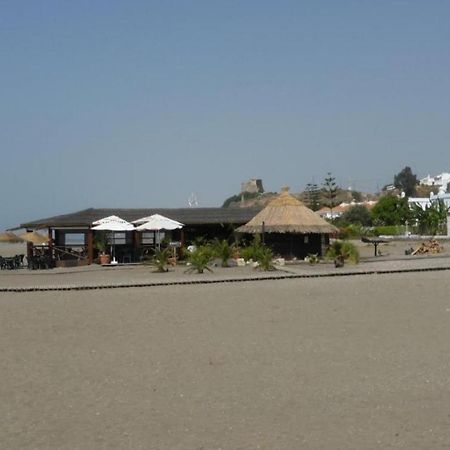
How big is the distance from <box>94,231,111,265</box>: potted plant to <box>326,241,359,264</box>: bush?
8.14 meters

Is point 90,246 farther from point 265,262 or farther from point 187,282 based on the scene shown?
point 187,282

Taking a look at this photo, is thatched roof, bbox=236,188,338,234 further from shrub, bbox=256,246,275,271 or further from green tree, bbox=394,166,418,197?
green tree, bbox=394,166,418,197

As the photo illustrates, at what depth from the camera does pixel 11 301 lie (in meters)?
16.2

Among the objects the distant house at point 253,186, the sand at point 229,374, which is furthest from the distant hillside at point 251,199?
the sand at point 229,374

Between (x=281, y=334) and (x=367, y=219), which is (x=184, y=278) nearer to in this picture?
(x=281, y=334)

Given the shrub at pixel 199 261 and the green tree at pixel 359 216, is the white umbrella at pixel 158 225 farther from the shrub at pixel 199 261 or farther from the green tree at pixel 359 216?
the green tree at pixel 359 216

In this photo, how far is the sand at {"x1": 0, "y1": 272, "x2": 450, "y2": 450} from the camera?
5852 millimetres

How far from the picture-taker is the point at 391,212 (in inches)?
3206

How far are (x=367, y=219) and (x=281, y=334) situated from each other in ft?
268

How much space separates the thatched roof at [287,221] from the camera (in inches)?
1161

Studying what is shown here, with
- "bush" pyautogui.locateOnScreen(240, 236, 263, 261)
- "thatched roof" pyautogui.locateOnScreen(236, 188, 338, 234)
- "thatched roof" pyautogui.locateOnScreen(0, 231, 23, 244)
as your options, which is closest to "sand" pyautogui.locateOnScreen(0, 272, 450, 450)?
"bush" pyautogui.locateOnScreen(240, 236, 263, 261)

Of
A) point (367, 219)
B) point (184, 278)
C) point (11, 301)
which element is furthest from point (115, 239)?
point (367, 219)

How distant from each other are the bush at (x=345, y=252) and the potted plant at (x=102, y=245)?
8141 millimetres

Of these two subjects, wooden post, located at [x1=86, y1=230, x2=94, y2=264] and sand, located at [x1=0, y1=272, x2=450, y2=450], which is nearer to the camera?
sand, located at [x1=0, y1=272, x2=450, y2=450]
